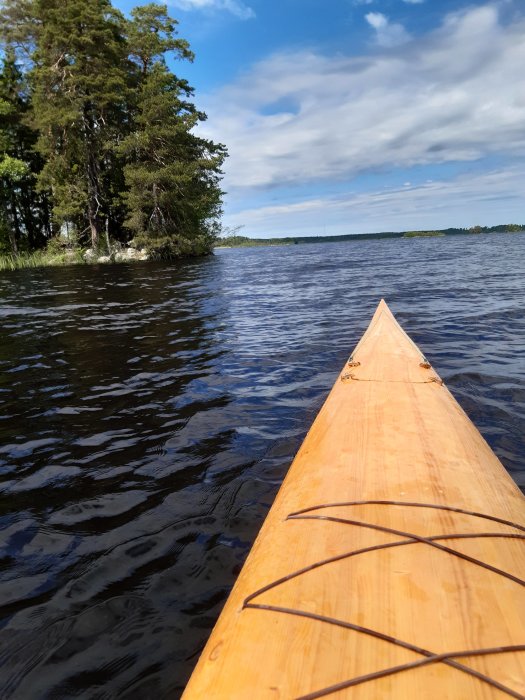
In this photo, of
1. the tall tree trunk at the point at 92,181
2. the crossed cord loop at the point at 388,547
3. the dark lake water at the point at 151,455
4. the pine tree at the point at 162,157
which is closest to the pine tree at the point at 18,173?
the tall tree trunk at the point at 92,181

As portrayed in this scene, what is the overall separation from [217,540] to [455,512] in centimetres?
159

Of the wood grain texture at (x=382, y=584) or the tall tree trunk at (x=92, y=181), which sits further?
the tall tree trunk at (x=92, y=181)

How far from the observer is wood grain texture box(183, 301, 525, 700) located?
1401mm

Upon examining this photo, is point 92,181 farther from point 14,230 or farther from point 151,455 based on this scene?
point 151,455

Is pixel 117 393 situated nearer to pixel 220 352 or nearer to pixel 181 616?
pixel 220 352

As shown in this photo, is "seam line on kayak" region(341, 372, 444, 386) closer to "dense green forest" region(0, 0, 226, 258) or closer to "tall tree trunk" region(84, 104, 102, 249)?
"dense green forest" region(0, 0, 226, 258)

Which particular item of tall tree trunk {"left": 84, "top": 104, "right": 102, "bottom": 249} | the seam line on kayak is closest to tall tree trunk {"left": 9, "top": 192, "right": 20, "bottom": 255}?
tall tree trunk {"left": 84, "top": 104, "right": 102, "bottom": 249}

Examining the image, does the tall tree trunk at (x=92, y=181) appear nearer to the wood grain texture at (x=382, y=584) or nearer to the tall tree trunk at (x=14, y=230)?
the tall tree trunk at (x=14, y=230)

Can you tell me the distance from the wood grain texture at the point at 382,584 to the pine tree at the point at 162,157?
96.9ft

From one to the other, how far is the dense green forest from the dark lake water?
23.1m

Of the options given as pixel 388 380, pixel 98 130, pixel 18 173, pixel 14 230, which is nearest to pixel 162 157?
pixel 98 130

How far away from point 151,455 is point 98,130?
33.9 m

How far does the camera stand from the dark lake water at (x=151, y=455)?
87.0 inches

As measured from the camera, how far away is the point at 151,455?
3971 mm
